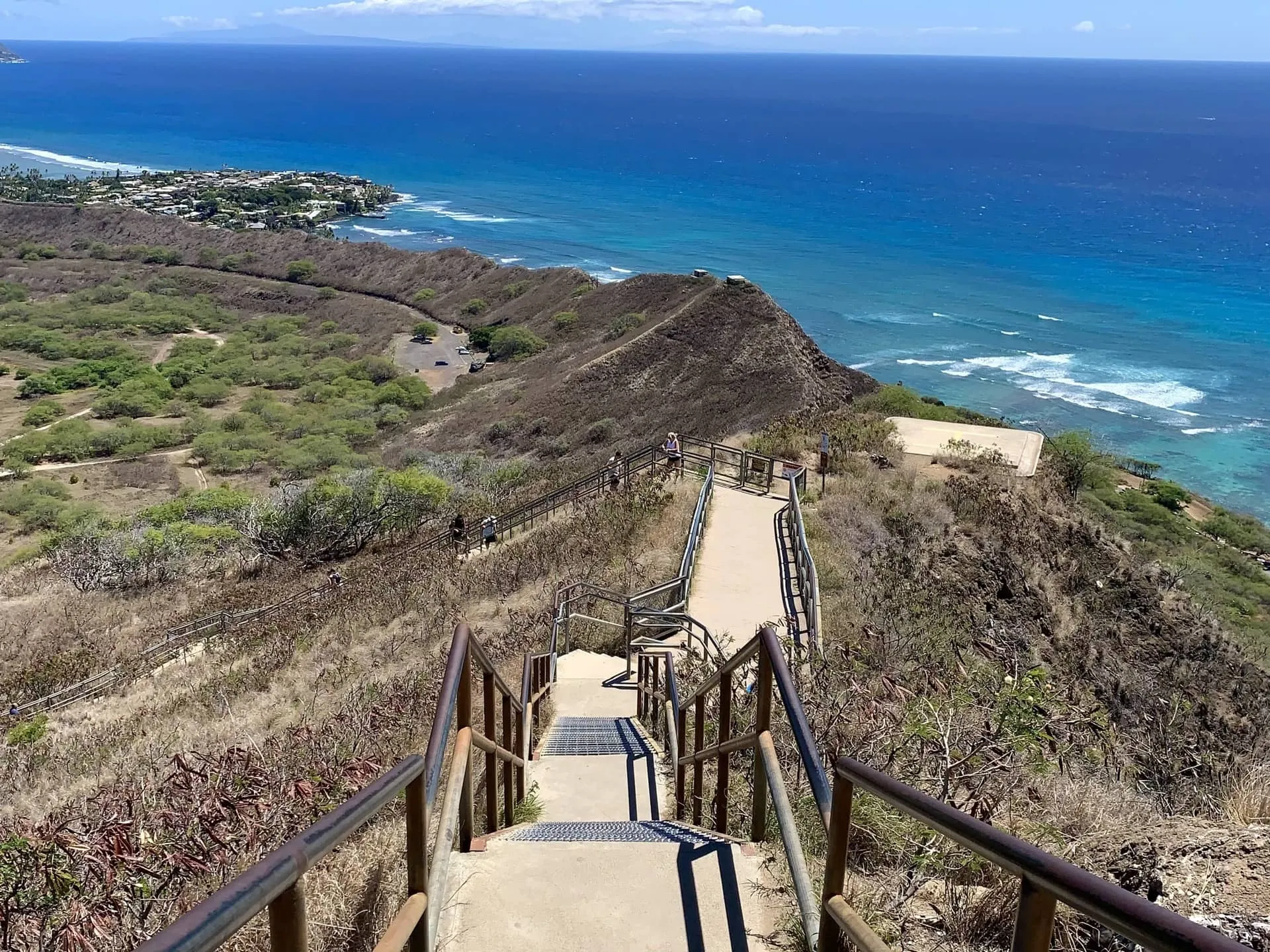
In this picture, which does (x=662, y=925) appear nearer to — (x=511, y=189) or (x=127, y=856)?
(x=127, y=856)

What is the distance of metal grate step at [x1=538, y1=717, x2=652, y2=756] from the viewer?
832cm

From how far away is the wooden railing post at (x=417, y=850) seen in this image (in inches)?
127

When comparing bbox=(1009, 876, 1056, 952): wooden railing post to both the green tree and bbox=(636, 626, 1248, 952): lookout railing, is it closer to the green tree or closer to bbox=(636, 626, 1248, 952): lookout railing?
bbox=(636, 626, 1248, 952): lookout railing

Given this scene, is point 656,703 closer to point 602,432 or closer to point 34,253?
point 602,432

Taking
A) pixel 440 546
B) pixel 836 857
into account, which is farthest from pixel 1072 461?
pixel 836 857

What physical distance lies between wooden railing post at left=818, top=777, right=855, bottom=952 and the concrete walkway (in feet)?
29.2

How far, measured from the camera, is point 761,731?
4664 mm

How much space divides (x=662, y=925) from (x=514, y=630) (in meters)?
9.71

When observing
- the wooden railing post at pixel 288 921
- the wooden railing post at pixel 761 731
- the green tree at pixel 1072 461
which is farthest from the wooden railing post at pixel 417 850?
the green tree at pixel 1072 461

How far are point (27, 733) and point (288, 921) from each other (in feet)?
41.5

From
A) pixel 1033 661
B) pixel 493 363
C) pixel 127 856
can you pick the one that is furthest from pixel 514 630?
pixel 493 363

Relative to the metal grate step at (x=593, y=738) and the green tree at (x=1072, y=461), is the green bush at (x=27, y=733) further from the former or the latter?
the green tree at (x=1072, y=461)

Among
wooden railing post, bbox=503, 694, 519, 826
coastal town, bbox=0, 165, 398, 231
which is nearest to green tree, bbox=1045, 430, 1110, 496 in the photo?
wooden railing post, bbox=503, 694, 519, 826

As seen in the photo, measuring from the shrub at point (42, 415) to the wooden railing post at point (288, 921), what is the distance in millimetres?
49705
